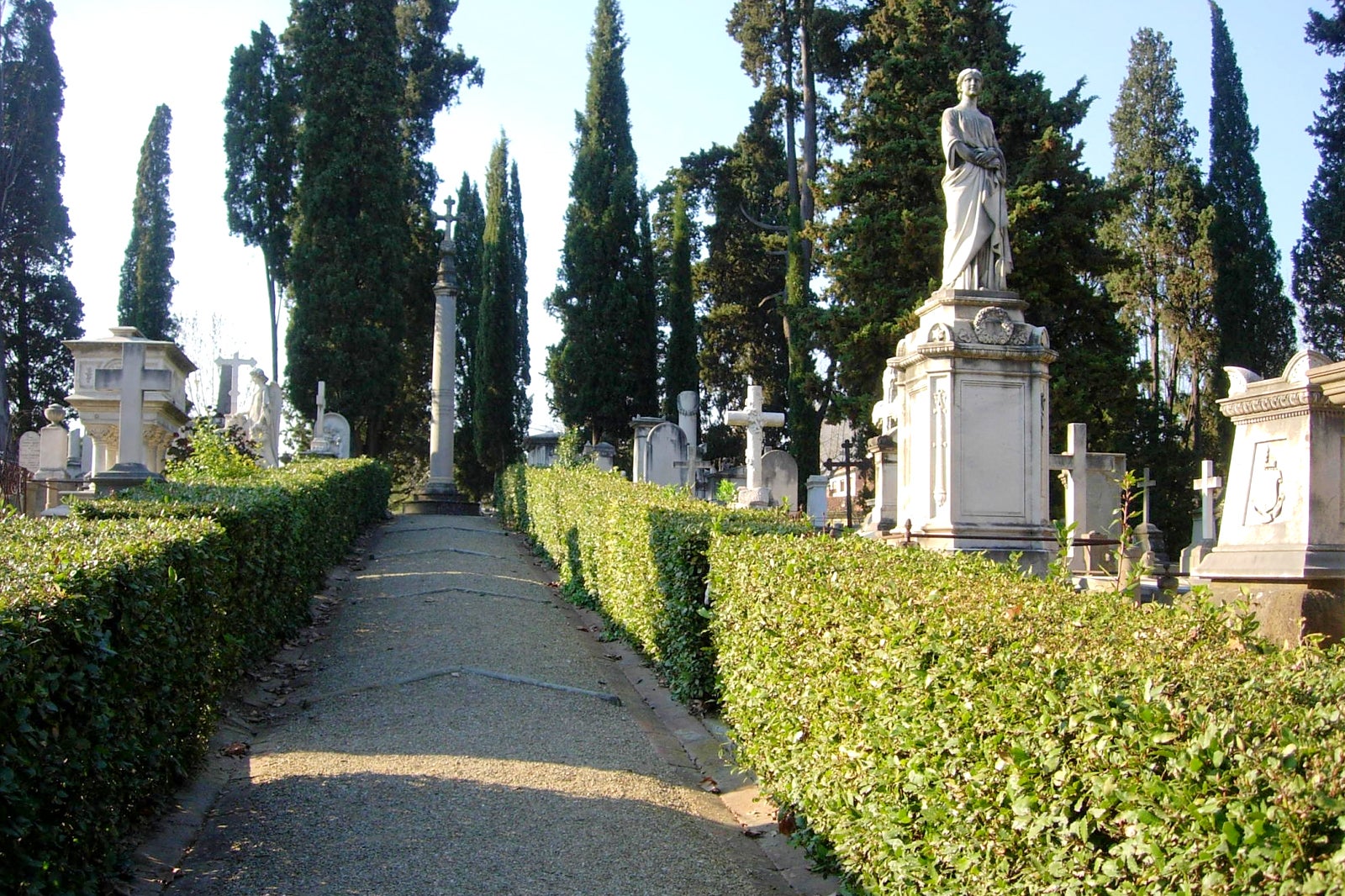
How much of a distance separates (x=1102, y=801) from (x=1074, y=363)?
21493 millimetres

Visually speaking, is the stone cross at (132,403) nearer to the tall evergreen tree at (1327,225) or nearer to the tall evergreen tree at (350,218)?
the tall evergreen tree at (350,218)

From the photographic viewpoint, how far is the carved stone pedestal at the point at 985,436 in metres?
9.71

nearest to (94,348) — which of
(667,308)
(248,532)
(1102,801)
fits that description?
(248,532)

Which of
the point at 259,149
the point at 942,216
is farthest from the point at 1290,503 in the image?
the point at 259,149

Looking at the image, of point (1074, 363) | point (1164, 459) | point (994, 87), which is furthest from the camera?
point (1164, 459)

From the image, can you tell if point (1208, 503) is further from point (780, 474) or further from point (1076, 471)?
point (780, 474)

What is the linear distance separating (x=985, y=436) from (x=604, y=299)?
24.0 meters

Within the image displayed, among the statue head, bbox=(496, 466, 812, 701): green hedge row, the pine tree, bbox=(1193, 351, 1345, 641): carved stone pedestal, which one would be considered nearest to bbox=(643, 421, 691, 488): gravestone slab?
bbox=(496, 466, 812, 701): green hedge row

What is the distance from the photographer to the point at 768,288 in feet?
121

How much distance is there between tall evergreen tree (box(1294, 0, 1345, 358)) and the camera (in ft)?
97.0

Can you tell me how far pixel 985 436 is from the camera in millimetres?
9797

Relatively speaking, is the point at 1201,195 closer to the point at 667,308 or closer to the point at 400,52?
the point at 667,308

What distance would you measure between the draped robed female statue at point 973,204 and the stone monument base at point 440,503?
1846cm

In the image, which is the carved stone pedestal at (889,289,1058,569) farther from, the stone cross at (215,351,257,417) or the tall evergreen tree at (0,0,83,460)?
the tall evergreen tree at (0,0,83,460)
